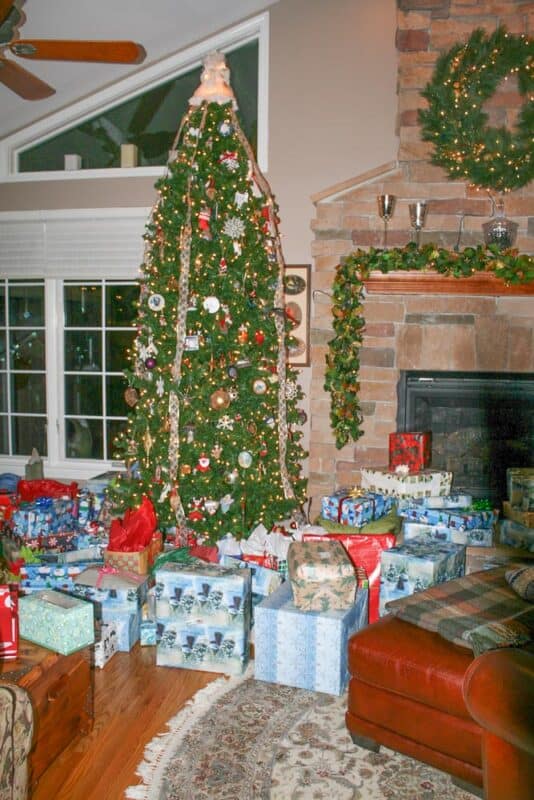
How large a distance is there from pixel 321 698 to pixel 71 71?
4.42 metres

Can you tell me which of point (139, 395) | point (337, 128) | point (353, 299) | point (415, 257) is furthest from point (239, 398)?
point (337, 128)

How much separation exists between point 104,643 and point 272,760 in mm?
1029

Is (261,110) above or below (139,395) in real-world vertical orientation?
above

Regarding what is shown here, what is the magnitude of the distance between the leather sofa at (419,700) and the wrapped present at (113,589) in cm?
120

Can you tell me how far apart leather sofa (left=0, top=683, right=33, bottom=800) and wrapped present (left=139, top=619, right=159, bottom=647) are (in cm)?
144

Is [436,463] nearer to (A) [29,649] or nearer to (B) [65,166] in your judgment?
(A) [29,649]

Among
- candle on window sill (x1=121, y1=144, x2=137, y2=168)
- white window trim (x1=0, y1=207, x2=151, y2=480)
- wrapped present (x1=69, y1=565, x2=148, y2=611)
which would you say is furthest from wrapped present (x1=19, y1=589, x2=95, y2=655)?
candle on window sill (x1=121, y1=144, x2=137, y2=168)

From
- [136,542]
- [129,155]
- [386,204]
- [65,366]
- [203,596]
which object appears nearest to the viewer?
[203,596]

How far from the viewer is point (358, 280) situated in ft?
13.6

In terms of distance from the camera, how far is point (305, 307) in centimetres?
473

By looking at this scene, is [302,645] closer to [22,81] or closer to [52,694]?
[52,694]

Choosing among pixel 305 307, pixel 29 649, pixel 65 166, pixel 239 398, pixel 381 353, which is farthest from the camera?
pixel 65 166

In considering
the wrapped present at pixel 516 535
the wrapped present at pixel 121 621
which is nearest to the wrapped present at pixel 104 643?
the wrapped present at pixel 121 621

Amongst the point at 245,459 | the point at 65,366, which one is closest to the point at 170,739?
the point at 245,459
